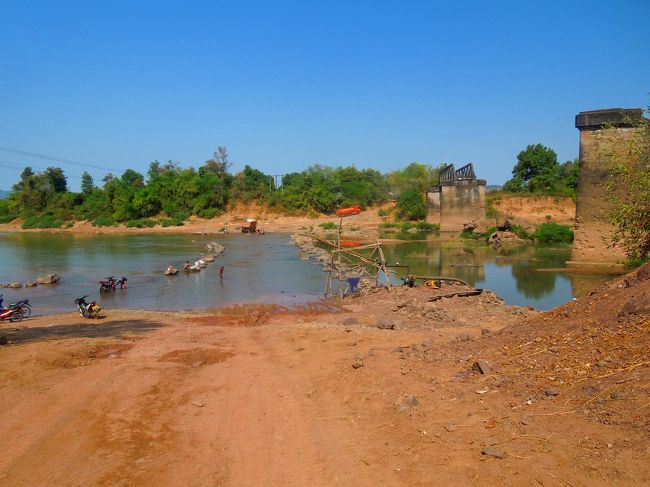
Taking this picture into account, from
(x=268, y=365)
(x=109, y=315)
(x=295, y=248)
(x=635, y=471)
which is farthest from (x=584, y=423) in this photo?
(x=295, y=248)

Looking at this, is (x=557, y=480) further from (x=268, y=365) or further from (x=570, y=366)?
(x=268, y=365)

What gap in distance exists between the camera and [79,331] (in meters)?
12.2

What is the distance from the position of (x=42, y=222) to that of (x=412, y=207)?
48914 mm

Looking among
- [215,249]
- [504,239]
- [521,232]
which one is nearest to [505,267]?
[504,239]

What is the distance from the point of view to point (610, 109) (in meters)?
20.7

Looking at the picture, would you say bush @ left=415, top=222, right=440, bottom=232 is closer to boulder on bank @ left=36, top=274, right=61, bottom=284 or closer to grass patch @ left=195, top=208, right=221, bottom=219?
grass patch @ left=195, top=208, right=221, bottom=219

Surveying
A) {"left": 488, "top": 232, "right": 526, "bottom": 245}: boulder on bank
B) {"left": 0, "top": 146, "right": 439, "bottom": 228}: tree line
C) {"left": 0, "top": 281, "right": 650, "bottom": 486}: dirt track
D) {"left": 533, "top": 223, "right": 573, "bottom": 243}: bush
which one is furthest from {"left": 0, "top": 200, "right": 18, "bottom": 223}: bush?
{"left": 0, "top": 281, "right": 650, "bottom": 486}: dirt track

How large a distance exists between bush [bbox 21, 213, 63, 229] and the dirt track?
65.1 m

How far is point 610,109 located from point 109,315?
20331mm

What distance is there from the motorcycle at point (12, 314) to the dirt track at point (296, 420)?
15.5 ft

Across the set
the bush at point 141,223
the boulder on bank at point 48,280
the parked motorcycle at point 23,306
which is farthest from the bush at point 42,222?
the parked motorcycle at point 23,306

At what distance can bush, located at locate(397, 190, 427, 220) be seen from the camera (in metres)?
59.2

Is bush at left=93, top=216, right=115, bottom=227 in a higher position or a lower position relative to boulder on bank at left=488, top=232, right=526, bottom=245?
higher

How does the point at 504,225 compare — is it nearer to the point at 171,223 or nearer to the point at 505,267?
the point at 505,267
